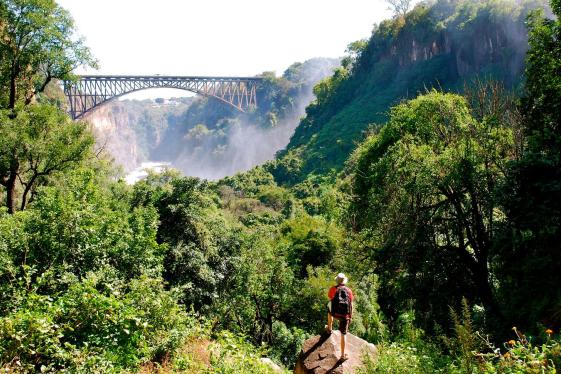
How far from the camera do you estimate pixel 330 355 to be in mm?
7520

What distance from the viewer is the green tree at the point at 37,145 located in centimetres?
1510

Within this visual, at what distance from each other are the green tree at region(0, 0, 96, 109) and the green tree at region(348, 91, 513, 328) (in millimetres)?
12455

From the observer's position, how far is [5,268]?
26.0 ft

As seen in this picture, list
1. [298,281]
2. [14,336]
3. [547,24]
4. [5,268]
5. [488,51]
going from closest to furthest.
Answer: [14,336]
[5,268]
[547,24]
[298,281]
[488,51]

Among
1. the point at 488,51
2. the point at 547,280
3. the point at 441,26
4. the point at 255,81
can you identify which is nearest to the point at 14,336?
the point at 547,280

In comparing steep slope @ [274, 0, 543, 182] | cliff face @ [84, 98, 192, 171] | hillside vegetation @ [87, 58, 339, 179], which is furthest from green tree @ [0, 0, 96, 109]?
cliff face @ [84, 98, 192, 171]

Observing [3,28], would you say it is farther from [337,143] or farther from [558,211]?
[337,143]

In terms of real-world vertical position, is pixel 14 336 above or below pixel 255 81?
below

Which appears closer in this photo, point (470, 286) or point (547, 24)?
point (547, 24)

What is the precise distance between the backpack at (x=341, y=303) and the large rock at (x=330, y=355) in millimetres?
613

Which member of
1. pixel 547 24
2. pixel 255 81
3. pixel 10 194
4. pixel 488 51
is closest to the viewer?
pixel 547 24

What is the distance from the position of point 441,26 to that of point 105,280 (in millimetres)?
53852

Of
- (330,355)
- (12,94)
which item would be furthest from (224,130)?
(330,355)

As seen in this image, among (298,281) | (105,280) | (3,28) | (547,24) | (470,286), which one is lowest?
(298,281)
